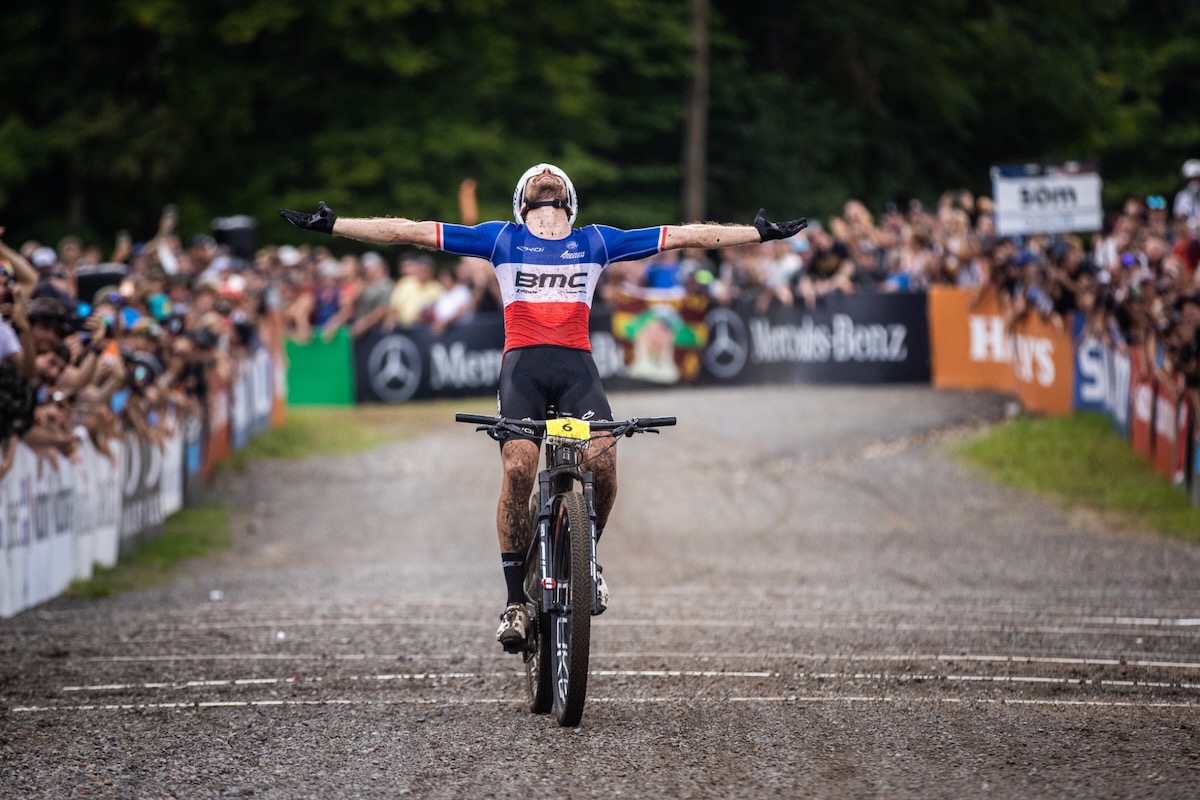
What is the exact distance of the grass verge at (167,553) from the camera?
48.5 ft

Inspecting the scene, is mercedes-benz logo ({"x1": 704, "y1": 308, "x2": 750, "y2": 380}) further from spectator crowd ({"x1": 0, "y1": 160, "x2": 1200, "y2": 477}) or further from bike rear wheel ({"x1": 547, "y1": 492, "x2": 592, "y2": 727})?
bike rear wheel ({"x1": 547, "y1": 492, "x2": 592, "y2": 727})

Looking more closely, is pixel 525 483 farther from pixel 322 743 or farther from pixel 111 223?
pixel 111 223

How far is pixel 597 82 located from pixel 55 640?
113 ft

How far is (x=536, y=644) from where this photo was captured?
830 cm

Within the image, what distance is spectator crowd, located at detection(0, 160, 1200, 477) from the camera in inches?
522

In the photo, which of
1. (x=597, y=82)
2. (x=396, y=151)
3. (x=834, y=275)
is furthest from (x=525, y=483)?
(x=597, y=82)

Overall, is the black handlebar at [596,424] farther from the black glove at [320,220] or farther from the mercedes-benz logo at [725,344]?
the mercedes-benz logo at [725,344]

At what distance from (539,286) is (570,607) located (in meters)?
1.66

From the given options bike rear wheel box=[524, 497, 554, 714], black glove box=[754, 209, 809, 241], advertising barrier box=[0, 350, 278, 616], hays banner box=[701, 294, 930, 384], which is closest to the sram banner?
hays banner box=[701, 294, 930, 384]

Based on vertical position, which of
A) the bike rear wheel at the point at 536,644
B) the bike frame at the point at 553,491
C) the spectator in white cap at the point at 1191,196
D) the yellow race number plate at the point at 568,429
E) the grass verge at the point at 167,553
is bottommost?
the grass verge at the point at 167,553

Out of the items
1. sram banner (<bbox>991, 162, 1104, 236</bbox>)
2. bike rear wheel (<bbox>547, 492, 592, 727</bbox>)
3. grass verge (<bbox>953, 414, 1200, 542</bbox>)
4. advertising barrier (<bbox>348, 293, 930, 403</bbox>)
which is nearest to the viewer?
bike rear wheel (<bbox>547, 492, 592, 727</bbox>)

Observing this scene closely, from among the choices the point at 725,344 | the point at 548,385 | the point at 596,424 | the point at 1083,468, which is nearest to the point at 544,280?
the point at 548,385

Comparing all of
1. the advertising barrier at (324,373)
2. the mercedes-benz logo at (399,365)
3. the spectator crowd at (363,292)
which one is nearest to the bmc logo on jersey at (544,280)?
the spectator crowd at (363,292)

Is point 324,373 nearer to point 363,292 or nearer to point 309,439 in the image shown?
point 363,292
